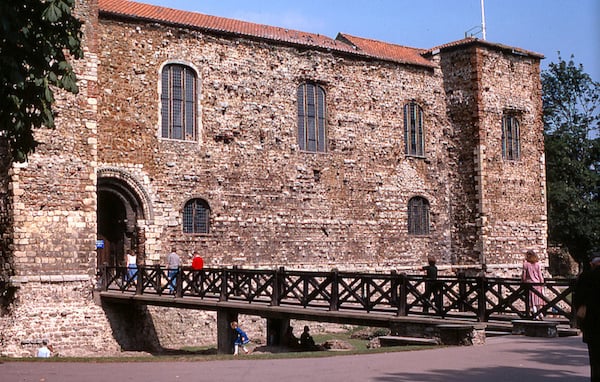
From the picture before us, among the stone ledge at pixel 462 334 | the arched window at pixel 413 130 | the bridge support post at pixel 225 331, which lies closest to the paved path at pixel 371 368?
the stone ledge at pixel 462 334

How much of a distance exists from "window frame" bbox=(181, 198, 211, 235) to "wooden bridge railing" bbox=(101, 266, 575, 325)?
181cm

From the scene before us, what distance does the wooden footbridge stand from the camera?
1530 centimetres

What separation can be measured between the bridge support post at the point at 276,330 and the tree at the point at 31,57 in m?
10.5

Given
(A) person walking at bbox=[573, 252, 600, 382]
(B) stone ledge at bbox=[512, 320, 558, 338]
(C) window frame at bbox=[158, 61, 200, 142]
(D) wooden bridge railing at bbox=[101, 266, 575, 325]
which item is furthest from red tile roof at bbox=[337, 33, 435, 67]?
(A) person walking at bbox=[573, 252, 600, 382]

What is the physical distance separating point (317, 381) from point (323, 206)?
17022 millimetres

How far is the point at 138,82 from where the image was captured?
23.4 metres

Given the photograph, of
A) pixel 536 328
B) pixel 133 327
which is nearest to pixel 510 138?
pixel 133 327

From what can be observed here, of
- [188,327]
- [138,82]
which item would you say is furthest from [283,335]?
[138,82]

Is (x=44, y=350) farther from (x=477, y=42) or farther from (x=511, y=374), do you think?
(x=477, y=42)

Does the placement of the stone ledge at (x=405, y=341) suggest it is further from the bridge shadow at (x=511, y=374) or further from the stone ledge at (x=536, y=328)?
the bridge shadow at (x=511, y=374)

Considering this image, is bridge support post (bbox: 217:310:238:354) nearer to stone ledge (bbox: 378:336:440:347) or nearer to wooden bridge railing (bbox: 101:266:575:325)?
wooden bridge railing (bbox: 101:266:575:325)

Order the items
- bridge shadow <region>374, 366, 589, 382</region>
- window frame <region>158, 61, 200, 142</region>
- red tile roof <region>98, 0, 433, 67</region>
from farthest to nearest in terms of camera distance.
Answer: red tile roof <region>98, 0, 433, 67</region>, window frame <region>158, 61, 200, 142</region>, bridge shadow <region>374, 366, 589, 382</region>

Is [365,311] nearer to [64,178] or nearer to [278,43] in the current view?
[64,178]

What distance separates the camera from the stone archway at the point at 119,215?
23.0m
